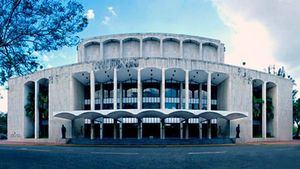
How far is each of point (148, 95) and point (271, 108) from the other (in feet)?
60.4

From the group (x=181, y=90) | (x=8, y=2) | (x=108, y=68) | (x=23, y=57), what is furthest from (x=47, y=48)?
(x=181, y=90)

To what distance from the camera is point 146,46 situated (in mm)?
45688

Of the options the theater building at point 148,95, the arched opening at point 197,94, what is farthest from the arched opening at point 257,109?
the arched opening at point 197,94

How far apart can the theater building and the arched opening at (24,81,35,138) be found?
69 mm

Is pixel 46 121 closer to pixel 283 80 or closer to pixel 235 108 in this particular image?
pixel 235 108

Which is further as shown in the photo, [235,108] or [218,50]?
[218,50]

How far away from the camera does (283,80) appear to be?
140 feet

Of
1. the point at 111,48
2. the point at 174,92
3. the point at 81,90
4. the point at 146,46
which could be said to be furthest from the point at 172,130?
the point at 111,48

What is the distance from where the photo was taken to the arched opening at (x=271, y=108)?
4133 centimetres

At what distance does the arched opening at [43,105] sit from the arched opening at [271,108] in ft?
107

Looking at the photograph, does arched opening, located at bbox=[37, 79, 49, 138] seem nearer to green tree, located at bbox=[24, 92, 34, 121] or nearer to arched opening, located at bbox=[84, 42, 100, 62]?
green tree, located at bbox=[24, 92, 34, 121]

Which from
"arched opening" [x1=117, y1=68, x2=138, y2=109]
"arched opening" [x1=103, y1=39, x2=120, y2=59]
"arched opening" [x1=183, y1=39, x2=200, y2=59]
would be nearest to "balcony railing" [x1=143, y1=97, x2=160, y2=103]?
"arched opening" [x1=117, y1=68, x2=138, y2=109]

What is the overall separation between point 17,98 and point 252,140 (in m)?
35.2

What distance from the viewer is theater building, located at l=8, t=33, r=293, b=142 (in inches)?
1373
